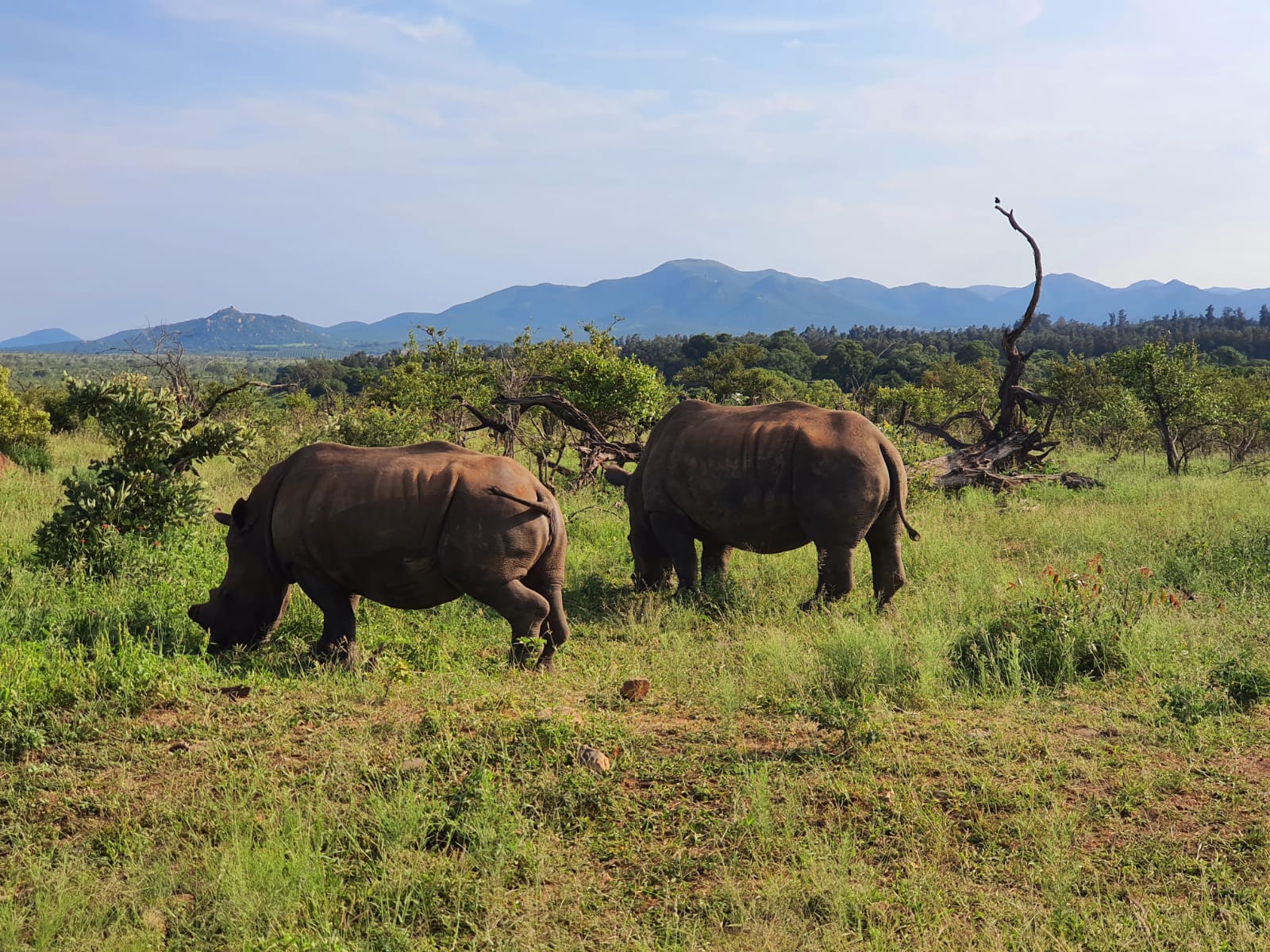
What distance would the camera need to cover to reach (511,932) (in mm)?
3561

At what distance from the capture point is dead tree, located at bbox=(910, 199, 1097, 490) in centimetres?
1452

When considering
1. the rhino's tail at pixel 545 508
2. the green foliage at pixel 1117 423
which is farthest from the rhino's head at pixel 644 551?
the green foliage at pixel 1117 423

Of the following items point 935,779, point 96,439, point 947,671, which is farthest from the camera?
point 96,439

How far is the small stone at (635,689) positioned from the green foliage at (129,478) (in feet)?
16.5

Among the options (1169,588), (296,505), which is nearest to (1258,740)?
(1169,588)

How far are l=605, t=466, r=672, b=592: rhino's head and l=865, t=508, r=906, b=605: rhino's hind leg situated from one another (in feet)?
6.90

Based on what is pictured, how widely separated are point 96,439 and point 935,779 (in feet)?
73.9

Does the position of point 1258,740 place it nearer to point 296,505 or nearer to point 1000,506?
point 296,505

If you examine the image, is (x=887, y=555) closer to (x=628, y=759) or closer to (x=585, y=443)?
(x=628, y=759)

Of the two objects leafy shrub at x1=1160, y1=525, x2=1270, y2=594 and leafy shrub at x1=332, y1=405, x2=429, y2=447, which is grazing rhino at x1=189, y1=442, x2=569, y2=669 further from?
leafy shrub at x1=332, y1=405, x2=429, y2=447

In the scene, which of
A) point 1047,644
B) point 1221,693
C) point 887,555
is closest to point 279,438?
point 887,555

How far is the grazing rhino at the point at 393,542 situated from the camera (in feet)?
20.5

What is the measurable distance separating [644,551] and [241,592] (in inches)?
155

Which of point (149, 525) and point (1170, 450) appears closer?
point (149, 525)
